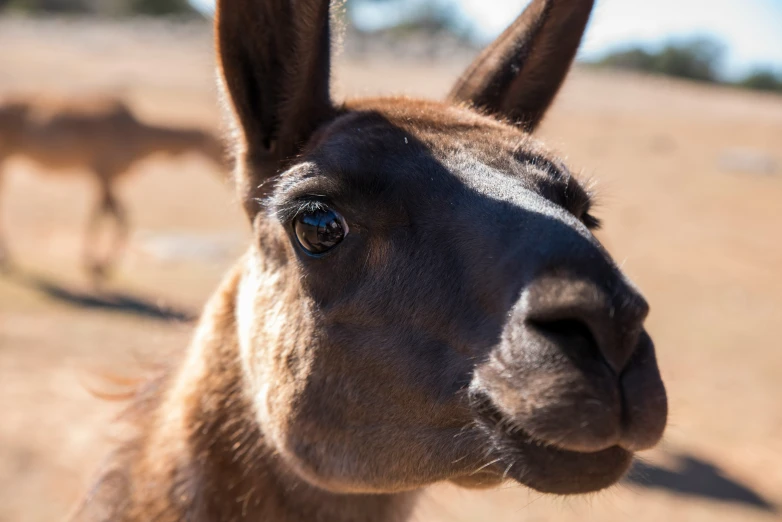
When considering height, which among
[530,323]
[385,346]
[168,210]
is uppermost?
[530,323]

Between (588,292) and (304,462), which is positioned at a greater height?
(588,292)

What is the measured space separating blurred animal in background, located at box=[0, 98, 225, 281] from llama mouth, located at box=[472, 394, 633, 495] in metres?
10.4

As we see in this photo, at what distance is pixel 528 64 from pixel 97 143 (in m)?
10.6

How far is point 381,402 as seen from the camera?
2.35m

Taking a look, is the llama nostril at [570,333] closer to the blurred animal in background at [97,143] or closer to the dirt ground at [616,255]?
the dirt ground at [616,255]

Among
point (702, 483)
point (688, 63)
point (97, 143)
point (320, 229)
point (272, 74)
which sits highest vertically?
point (272, 74)

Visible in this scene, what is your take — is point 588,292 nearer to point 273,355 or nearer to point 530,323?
point 530,323

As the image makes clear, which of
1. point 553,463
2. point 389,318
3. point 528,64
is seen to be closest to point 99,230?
point 528,64

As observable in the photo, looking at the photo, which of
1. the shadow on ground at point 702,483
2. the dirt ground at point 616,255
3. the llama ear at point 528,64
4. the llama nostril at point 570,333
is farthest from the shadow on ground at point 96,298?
the llama nostril at point 570,333

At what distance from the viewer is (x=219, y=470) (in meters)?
2.74

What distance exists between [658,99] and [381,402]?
1579 inches

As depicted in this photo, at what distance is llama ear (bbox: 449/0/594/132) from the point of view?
2973mm

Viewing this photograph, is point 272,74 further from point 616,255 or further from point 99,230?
point 616,255

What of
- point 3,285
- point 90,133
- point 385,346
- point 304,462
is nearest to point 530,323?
point 385,346
